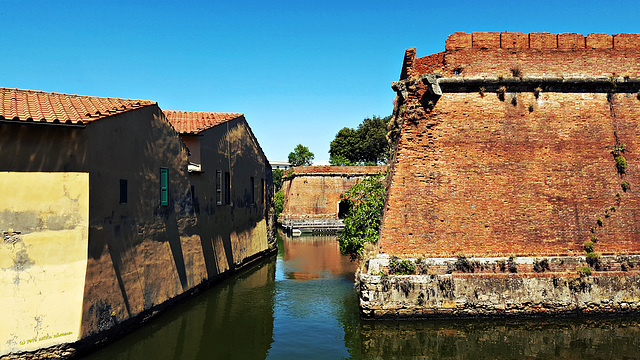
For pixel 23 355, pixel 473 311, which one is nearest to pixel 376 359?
pixel 473 311

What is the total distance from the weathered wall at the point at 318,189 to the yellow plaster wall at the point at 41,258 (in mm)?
28329

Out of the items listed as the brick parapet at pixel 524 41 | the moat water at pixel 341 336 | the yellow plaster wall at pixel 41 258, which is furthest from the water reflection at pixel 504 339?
the brick parapet at pixel 524 41

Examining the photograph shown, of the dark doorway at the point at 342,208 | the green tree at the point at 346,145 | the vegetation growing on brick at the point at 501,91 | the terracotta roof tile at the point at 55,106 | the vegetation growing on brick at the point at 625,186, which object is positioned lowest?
the dark doorway at the point at 342,208

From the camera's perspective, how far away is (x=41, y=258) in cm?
718

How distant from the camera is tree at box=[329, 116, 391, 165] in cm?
5044

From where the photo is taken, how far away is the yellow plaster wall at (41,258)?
6883mm

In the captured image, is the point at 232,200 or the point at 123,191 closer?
the point at 123,191

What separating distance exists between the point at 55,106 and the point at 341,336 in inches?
292

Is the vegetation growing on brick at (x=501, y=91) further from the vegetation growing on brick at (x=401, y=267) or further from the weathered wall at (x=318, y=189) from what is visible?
the weathered wall at (x=318, y=189)

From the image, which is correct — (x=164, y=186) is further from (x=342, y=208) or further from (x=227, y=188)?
(x=342, y=208)

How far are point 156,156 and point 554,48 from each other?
10040mm

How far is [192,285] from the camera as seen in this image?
11977 millimetres

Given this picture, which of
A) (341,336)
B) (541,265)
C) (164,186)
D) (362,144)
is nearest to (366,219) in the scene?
(341,336)

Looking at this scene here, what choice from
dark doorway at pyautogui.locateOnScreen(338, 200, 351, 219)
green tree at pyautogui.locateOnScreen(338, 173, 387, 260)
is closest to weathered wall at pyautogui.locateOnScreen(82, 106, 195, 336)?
green tree at pyautogui.locateOnScreen(338, 173, 387, 260)
